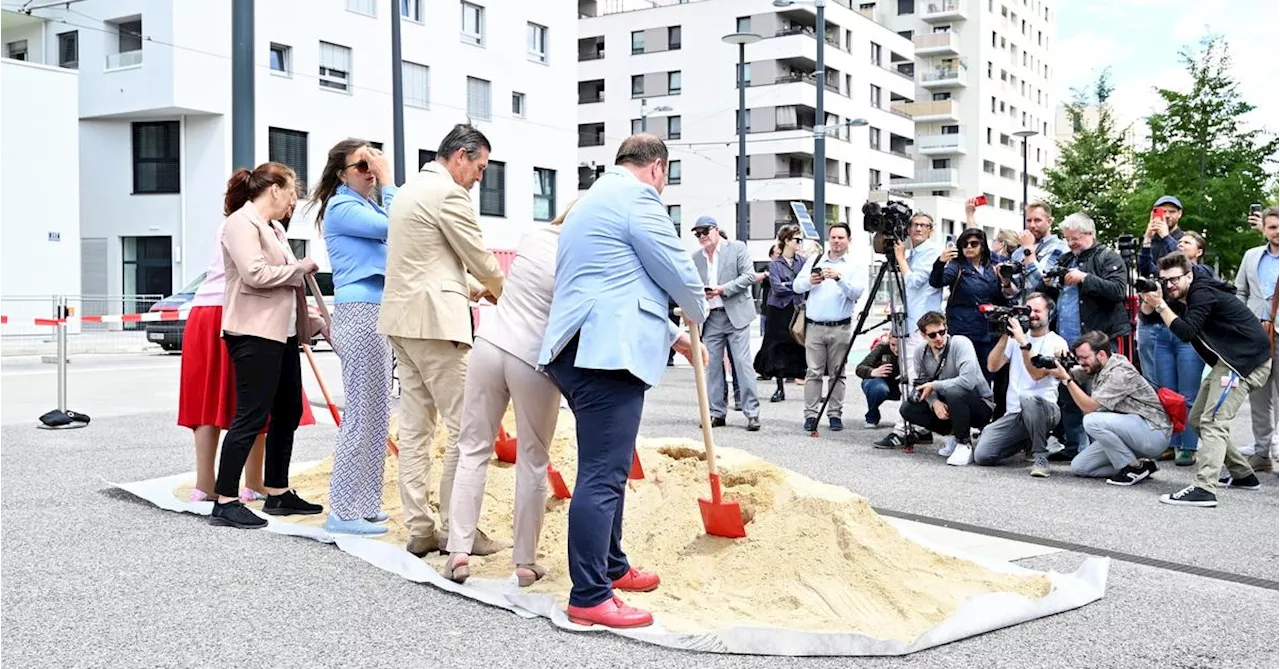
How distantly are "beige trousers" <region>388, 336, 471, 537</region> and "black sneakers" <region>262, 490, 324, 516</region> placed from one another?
1186 millimetres

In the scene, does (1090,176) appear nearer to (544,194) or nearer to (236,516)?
(544,194)

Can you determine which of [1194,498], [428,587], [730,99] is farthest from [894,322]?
[730,99]

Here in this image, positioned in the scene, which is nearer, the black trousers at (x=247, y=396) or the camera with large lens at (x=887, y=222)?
the black trousers at (x=247, y=396)

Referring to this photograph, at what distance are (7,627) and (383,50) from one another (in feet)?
117

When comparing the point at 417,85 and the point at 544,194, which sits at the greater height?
the point at 417,85

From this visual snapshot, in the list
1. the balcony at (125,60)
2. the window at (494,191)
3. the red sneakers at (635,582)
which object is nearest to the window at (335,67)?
the balcony at (125,60)

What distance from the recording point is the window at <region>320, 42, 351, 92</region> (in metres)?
36.8

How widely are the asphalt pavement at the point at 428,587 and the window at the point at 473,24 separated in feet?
113

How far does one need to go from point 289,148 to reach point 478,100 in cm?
870

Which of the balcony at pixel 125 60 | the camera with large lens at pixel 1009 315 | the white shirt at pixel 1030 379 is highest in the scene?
the balcony at pixel 125 60

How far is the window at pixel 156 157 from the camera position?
34469 mm

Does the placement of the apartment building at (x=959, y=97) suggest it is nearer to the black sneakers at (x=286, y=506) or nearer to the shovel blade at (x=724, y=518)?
the black sneakers at (x=286, y=506)

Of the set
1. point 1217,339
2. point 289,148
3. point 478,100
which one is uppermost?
point 478,100

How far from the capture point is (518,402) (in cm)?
526
